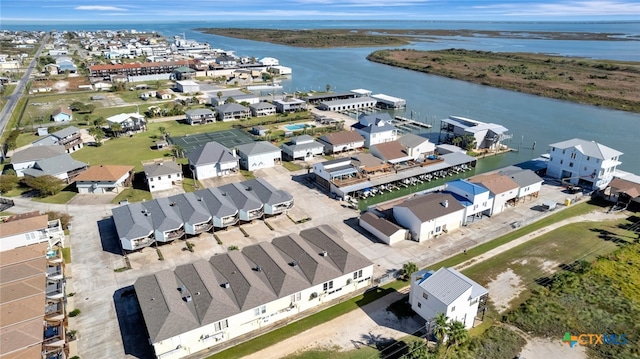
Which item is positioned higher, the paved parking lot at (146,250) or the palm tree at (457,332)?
the palm tree at (457,332)

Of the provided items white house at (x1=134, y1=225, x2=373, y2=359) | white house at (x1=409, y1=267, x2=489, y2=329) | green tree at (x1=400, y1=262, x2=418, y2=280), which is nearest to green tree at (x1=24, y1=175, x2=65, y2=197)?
white house at (x1=134, y1=225, x2=373, y2=359)

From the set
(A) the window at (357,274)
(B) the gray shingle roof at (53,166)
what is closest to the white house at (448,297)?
(A) the window at (357,274)

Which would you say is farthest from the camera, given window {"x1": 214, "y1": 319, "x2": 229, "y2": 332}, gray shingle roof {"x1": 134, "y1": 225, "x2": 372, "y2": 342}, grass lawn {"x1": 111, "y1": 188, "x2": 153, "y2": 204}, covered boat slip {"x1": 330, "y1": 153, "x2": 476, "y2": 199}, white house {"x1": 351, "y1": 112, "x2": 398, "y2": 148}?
white house {"x1": 351, "y1": 112, "x2": 398, "y2": 148}

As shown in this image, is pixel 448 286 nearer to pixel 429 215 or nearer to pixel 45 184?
pixel 429 215

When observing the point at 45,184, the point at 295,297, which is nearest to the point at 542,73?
the point at 295,297

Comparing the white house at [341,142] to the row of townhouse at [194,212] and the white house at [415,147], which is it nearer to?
the white house at [415,147]

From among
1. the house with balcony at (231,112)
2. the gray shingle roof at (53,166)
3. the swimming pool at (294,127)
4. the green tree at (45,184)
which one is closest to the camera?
the green tree at (45,184)

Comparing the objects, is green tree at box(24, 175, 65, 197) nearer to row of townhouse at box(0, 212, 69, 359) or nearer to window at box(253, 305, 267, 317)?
row of townhouse at box(0, 212, 69, 359)
